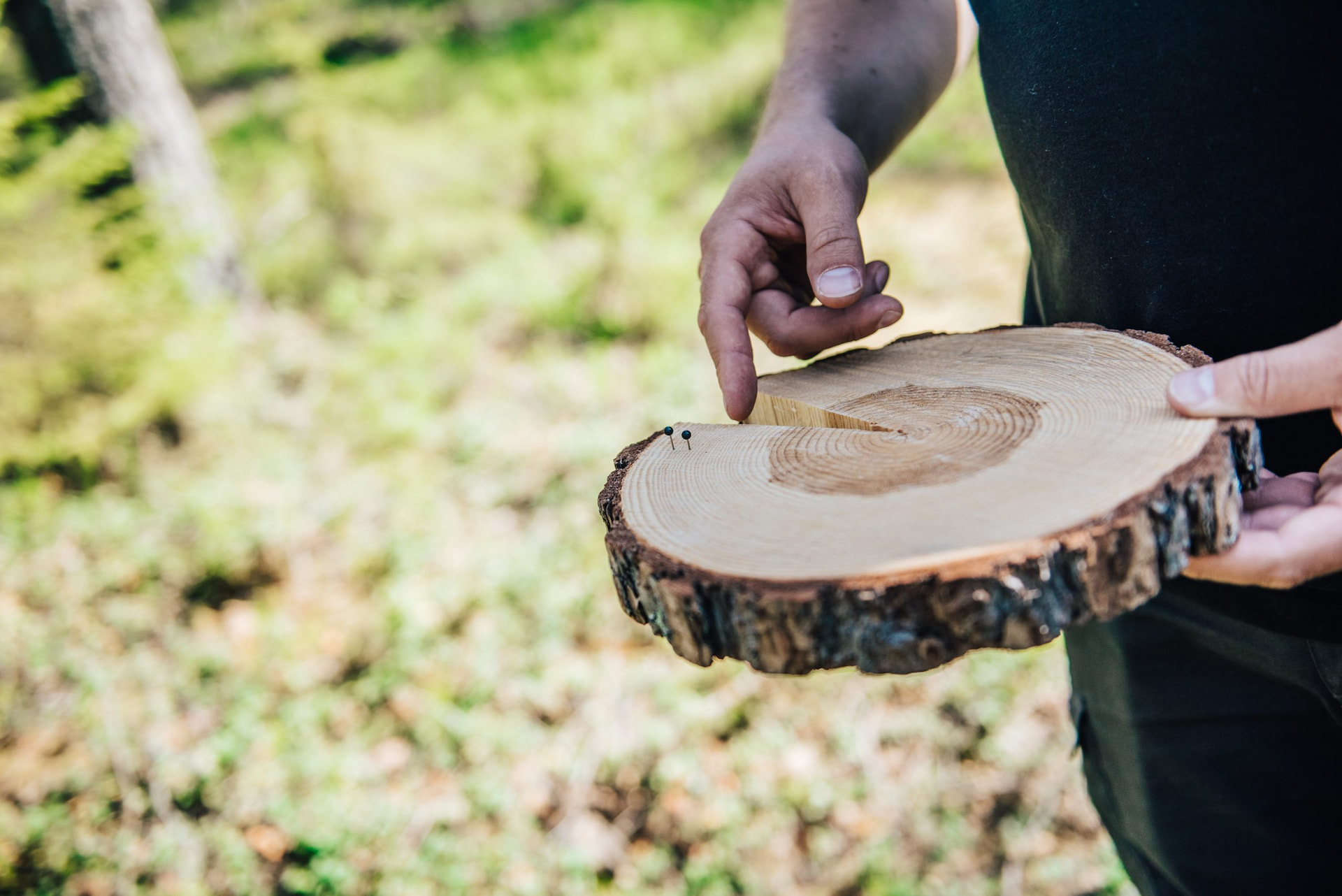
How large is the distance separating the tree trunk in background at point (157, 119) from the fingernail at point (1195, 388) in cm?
427

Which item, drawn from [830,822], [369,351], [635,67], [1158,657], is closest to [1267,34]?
[1158,657]

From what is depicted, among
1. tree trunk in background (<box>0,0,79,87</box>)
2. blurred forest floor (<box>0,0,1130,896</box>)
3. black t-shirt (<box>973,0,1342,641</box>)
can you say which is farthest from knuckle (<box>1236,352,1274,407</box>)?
tree trunk in background (<box>0,0,79,87</box>)

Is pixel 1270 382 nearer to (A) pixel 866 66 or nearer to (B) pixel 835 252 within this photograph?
(B) pixel 835 252

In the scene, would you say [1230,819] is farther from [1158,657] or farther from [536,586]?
[536,586]

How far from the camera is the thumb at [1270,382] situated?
95cm

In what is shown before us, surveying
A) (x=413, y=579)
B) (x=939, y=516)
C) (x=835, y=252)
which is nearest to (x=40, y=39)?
(x=413, y=579)

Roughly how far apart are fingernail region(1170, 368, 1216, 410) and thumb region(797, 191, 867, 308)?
21.0 inches

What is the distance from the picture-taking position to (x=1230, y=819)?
1436mm

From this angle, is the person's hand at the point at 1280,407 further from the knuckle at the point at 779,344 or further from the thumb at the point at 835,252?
the knuckle at the point at 779,344

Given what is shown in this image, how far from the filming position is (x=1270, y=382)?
98 centimetres

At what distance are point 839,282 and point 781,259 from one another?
293 millimetres

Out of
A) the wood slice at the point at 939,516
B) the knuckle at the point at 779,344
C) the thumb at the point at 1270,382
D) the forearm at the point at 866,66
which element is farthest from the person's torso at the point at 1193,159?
the knuckle at the point at 779,344

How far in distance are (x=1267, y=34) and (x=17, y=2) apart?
553 cm

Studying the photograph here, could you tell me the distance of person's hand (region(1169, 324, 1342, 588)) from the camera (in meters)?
0.95
